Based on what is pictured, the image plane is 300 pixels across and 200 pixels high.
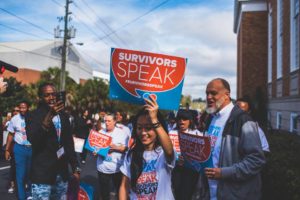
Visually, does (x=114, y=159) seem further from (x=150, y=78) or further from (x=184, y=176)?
(x=150, y=78)

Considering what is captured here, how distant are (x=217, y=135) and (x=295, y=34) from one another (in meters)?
10.4

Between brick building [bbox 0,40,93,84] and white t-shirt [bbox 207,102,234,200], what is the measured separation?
50103 mm

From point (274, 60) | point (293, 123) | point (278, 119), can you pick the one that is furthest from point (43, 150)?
point (274, 60)

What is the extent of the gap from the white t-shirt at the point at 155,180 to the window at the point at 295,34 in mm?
10086

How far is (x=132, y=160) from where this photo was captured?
2799mm

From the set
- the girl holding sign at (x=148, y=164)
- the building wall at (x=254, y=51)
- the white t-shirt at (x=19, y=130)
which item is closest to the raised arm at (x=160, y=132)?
the girl holding sign at (x=148, y=164)

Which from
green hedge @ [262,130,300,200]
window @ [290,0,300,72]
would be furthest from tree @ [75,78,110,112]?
green hedge @ [262,130,300,200]

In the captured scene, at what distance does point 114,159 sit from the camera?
5238 mm

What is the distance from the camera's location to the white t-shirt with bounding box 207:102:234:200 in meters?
3.14

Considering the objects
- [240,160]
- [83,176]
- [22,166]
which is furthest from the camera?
[83,176]

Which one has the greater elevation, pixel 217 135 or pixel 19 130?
pixel 217 135

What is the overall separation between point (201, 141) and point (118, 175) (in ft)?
8.79

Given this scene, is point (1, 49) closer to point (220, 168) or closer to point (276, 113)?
point (276, 113)

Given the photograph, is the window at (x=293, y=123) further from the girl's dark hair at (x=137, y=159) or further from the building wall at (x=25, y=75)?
the building wall at (x=25, y=75)
